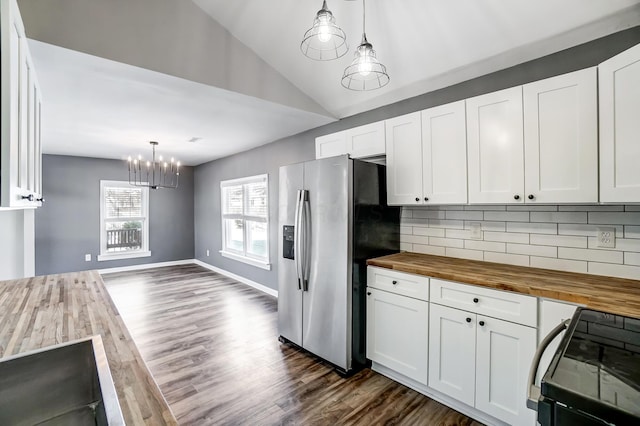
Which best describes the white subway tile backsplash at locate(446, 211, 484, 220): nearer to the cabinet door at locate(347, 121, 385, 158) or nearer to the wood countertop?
the cabinet door at locate(347, 121, 385, 158)

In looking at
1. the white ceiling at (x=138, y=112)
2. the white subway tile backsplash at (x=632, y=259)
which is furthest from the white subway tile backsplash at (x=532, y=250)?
the white ceiling at (x=138, y=112)

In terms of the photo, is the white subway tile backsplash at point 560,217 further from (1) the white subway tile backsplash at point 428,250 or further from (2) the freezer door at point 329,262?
(2) the freezer door at point 329,262

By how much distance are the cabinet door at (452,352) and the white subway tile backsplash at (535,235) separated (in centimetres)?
65

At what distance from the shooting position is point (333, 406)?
6.76 ft

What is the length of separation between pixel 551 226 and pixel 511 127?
0.74 meters

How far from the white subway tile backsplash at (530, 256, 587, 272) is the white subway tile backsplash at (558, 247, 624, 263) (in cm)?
3

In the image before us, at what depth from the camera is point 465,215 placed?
96.2 inches

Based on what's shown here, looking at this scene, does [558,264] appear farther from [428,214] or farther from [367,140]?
[367,140]

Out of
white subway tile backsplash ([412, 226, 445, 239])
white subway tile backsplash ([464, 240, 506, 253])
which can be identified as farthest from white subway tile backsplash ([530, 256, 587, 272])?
white subway tile backsplash ([412, 226, 445, 239])

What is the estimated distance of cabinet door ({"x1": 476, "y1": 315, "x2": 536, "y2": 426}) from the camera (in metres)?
1.67

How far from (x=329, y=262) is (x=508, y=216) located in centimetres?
143

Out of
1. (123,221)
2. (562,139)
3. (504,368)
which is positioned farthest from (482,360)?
(123,221)

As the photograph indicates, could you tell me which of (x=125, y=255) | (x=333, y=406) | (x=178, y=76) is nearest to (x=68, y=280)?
(x=178, y=76)

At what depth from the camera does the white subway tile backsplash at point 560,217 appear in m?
1.90
